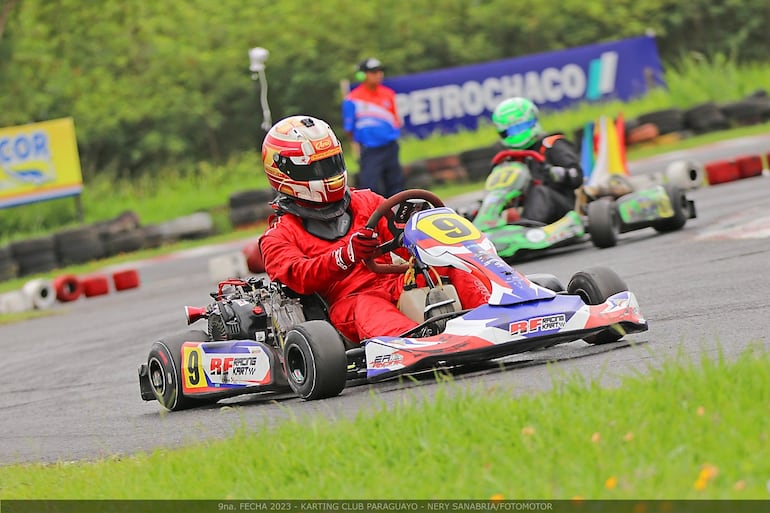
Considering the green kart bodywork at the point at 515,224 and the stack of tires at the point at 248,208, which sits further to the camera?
the stack of tires at the point at 248,208

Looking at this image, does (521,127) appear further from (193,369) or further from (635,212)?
(193,369)

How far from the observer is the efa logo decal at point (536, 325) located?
5398 millimetres

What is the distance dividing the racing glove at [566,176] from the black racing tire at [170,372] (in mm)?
4138

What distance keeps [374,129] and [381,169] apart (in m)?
0.43

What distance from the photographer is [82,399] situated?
739cm

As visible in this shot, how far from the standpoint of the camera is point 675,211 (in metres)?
10.4

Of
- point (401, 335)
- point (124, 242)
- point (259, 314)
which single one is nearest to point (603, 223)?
point (259, 314)

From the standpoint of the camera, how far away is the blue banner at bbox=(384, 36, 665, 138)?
72.8 feet

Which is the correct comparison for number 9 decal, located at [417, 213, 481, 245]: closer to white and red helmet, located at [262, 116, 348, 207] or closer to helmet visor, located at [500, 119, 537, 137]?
white and red helmet, located at [262, 116, 348, 207]

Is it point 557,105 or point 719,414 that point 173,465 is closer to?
point 719,414

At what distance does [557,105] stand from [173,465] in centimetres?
1867

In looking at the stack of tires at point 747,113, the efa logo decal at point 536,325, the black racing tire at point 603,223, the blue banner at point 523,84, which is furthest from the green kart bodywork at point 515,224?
the blue banner at point 523,84

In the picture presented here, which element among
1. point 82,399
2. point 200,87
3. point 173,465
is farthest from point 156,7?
point 173,465

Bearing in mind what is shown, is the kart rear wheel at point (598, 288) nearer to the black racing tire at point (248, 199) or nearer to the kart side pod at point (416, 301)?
the kart side pod at point (416, 301)
